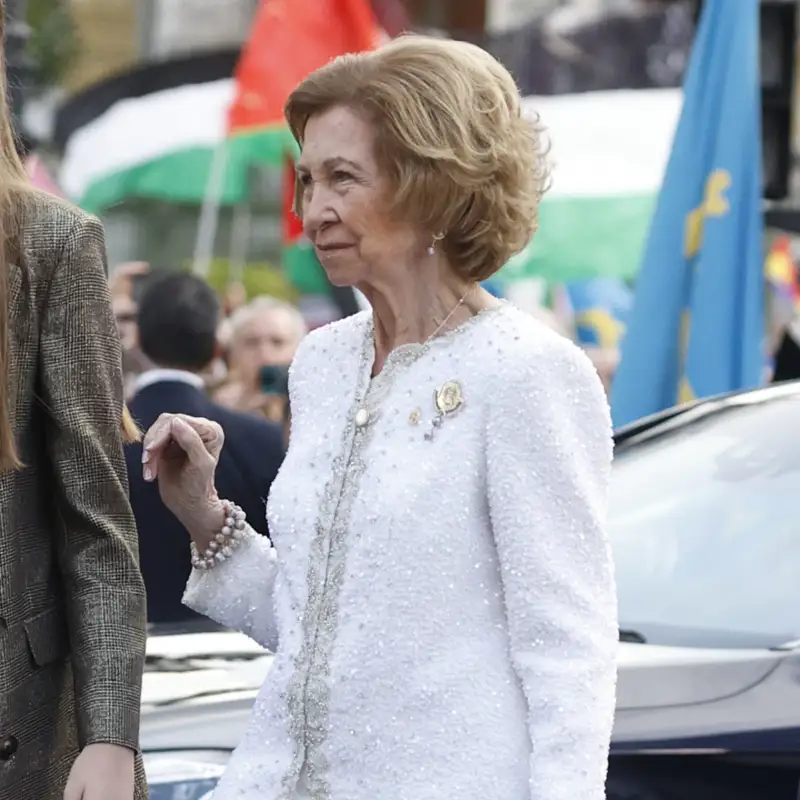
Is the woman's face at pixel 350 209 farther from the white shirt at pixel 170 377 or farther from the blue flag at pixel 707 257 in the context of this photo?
the blue flag at pixel 707 257

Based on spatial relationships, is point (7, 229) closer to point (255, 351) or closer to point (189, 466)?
point (189, 466)

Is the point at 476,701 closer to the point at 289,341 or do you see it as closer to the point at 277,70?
the point at 289,341

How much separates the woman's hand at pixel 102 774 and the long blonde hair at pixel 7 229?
0.35 m

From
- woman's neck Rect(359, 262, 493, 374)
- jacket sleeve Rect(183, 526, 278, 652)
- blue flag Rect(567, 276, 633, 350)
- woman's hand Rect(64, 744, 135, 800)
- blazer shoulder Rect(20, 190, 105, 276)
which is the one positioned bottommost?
A: blue flag Rect(567, 276, 633, 350)

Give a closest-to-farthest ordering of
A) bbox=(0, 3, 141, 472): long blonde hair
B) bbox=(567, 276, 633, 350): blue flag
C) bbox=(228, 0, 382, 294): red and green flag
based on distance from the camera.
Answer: bbox=(0, 3, 141, 472): long blonde hair → bbox=(228, 0, 382, 294): red and green flag → bbox=(567, 276, 633, 350): blue flag

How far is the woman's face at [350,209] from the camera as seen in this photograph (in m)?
2.67

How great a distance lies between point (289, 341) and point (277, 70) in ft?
6.96

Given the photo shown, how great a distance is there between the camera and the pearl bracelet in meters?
2.86

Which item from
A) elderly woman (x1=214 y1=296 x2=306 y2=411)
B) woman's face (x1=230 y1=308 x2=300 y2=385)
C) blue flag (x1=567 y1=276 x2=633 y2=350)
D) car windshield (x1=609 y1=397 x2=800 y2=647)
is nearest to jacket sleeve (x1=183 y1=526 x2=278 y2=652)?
car windshield (x1=609 y1=397 x2=800 y2=647)

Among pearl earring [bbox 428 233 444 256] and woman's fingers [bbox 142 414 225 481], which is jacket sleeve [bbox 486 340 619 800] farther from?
woman's fingers [bbox 142 414 225 481]

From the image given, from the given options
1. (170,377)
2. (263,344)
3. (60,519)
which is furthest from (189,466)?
(263,344)

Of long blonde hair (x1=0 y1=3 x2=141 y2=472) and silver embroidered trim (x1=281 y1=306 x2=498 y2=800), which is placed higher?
long blonde hair (x1=0 y1=3 x2=141 y2=472)

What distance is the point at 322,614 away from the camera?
8.57 feet

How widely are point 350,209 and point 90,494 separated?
50cm
